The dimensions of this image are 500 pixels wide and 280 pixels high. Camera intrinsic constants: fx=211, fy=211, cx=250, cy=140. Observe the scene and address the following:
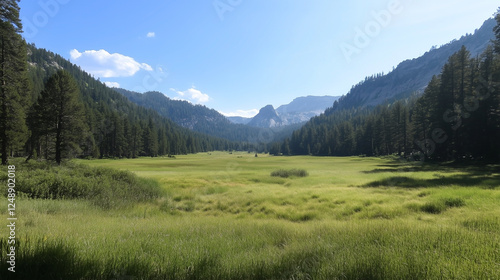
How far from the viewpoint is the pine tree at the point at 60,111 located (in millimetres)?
34719

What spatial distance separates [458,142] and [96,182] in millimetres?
56043

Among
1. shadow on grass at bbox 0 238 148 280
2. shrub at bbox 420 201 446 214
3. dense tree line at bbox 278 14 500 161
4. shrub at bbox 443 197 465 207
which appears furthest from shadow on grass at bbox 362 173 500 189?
shadow on grass at bbox 0 238 148 280

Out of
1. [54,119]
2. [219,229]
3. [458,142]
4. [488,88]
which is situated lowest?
[219,229]

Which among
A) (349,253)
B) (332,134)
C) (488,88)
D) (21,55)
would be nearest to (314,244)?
(349,253)

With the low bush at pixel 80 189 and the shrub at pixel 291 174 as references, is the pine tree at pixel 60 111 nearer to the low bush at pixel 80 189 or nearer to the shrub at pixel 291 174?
the low bush at pixel 80 189

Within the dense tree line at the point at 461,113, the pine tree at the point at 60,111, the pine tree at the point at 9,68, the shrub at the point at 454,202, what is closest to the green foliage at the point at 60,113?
the pine tree at the point at 60,111

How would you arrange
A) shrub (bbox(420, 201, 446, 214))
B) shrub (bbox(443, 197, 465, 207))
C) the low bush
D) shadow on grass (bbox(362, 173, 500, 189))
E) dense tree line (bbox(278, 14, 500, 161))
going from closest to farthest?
shrub (bbox(420, 201, 446, 214))
shrub (bbox(443, 197, 465, 207))
the low bush
shadow on grass (bbox(362, 173, 500, 189))
dense tree line (bbox(278, 14, 500, 161))

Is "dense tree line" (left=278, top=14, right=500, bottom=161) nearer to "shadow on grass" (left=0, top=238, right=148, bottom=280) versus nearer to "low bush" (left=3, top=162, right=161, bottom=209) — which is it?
"shadow on grass" (left=0, top=238, right=148, bottom=280)

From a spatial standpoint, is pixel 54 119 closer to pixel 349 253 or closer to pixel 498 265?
pixel 349 253

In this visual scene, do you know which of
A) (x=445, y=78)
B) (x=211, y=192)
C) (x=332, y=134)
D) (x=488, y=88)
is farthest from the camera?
(x=332, y=134)

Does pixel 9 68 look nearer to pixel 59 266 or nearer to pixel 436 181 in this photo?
pixel 59 266

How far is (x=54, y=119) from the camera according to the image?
35.0 metres

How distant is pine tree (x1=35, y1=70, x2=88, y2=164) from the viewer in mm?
34719

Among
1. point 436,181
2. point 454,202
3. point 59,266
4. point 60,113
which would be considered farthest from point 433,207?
point 60,113
